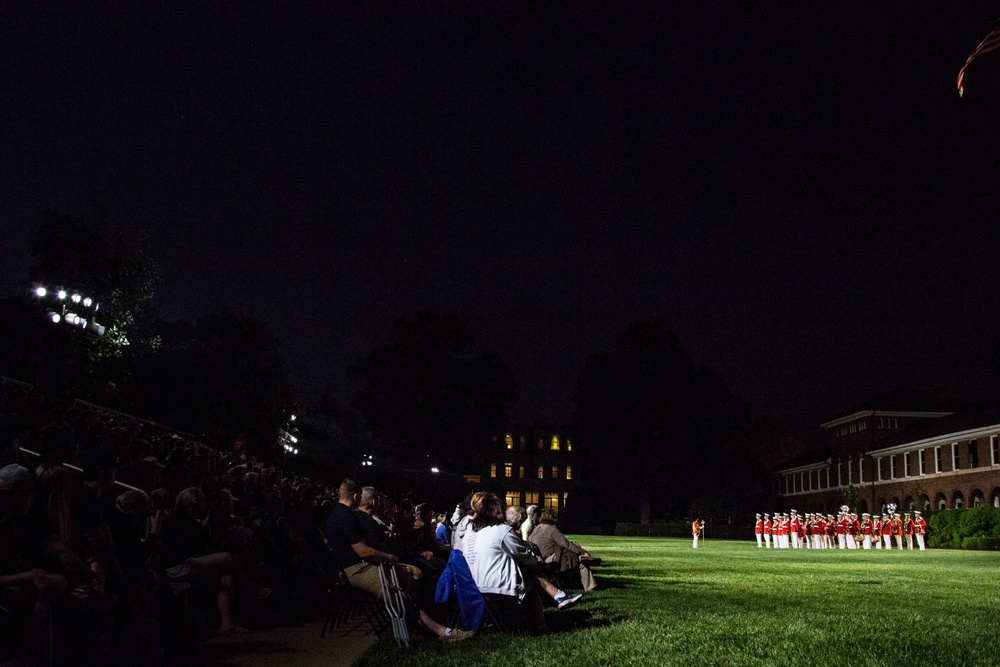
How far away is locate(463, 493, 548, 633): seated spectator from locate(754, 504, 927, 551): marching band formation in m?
37.8

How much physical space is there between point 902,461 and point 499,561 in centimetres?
6655

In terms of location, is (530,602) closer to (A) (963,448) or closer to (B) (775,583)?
(B) (775,583)

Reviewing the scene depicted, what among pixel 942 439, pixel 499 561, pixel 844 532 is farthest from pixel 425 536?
pixel 942 439

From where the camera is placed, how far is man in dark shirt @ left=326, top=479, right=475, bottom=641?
9.37 m

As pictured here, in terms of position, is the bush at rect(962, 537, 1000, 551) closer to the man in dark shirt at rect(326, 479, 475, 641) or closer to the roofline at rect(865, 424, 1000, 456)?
the roofline at rect(865, 424, 1000, 456)

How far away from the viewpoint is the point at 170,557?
8.76 meters

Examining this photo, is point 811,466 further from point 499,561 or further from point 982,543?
point 499,561

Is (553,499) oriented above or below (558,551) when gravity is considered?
above

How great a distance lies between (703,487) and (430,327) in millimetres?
26249

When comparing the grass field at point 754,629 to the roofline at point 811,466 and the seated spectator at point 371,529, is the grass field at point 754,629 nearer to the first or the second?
the seated spectator at point 371,529

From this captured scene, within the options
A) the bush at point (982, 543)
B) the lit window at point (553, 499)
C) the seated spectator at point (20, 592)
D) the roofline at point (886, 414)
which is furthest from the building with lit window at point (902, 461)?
the seated spectator at point (20, 592)

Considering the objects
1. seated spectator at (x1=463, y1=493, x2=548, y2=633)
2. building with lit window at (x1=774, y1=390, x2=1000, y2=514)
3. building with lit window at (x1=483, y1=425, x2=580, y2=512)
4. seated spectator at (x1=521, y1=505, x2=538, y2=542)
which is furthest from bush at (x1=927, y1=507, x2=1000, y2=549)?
building with lit window at (x1=483, y1=425, x2=580, y2=512)

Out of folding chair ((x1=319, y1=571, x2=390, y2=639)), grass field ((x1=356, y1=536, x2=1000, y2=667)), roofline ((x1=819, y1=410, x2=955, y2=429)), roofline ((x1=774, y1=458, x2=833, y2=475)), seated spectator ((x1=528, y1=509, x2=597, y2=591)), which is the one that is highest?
roofline ((x1=819, y1=410, x2=955, y2=429))

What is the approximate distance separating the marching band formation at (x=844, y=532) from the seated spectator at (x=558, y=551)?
32000 millimetres
